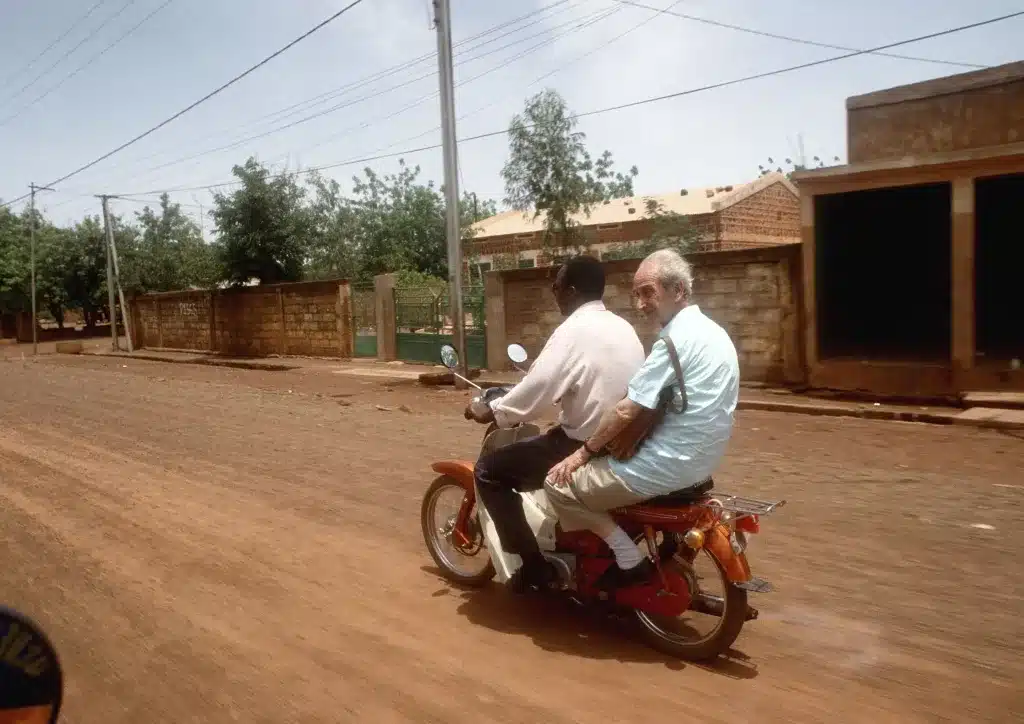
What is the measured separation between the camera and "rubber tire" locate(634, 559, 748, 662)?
3574 millimetres

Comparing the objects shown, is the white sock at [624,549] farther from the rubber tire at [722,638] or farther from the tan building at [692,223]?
the tan building at [692,223]

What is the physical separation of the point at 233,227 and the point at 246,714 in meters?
25.6

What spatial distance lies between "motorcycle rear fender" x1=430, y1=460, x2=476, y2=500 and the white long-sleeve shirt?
74 cm

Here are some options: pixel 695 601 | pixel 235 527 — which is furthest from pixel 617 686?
pixel 235 527

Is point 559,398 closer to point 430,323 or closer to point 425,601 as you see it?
point 425,601

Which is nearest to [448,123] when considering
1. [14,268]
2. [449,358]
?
[449,358]

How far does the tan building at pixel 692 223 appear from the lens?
93.4 ft

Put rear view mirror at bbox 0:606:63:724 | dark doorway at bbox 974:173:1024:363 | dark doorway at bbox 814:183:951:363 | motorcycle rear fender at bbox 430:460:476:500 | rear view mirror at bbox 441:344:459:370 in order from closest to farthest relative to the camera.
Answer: rear view mirror at bbox 0:606:63:724 < rear view mirror at bbox 441:344:459:370 < motorcycle rear fender at bbox 430:460:476:500 < dark doorway at bbox 814:183:951:363 < dark doorway at bbox 974:173:1024:363

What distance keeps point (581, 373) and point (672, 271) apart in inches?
24.6

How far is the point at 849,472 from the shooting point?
7664 millimetres

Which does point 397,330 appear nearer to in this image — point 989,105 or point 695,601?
point 989,105

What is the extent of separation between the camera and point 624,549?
3787 mm

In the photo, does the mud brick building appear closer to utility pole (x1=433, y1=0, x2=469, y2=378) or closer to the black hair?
utility pole (x1=433, y1=0, x2=469, y2=378)

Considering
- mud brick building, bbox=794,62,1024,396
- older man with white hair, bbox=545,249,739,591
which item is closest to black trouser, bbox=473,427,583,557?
older man with white hair, bbox=545,249,739,591
